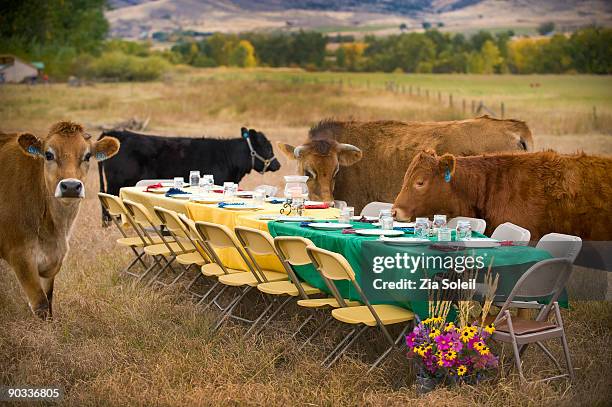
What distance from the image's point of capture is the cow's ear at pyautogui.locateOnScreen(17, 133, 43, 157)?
→ 6203mm

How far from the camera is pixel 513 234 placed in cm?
573

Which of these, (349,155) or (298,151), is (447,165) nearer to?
(298,151)

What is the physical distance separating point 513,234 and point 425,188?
3.51 ft


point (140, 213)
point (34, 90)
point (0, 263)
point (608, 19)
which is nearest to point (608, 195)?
point (140, 213)

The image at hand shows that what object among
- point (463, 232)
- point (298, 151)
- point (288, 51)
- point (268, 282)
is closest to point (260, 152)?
point (298, 151)

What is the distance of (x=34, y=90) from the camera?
1385 inches

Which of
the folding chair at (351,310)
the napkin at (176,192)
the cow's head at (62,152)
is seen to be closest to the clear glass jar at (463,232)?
the folding chair at (351,310)

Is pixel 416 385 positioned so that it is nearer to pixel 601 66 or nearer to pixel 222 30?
pixel 601 66

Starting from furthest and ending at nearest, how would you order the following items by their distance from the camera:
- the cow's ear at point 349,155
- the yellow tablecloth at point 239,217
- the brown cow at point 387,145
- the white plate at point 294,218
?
the brown cow at point 387,145
the cow's ear at point 349,155
the yellow tablecloth at point 239,217
the white plate at point 294,218

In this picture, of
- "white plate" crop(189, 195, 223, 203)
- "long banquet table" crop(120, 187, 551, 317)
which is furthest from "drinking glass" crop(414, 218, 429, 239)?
"white plate" crop(189, 195, 223, 203)

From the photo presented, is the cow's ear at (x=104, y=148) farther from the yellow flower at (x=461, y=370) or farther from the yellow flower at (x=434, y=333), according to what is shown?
the yellow flower at (x=461, y=370)

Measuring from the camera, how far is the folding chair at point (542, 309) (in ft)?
15.6

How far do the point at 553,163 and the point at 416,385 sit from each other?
270 centimetres

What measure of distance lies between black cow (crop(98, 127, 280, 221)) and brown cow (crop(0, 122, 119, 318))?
16.1 feet
